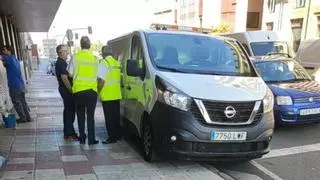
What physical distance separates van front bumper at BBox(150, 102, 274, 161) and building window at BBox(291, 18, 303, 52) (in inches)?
853

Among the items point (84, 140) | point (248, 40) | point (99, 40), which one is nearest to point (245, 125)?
point (84, 140)

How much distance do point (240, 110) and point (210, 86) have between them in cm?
51

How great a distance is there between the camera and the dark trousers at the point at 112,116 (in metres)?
6.77

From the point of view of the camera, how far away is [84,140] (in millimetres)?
6922

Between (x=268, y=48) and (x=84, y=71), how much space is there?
396 inches

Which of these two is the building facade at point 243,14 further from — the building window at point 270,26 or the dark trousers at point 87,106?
the dark trousers at point 87,106

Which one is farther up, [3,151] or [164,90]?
[164,90]

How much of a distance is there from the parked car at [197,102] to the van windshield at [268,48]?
337 inches

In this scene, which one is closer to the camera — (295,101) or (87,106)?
(87,106)

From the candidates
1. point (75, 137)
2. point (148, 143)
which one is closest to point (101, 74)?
point (75, 137)

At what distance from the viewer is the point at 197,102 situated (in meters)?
4.97

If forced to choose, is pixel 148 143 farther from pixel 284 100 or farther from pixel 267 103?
pixel 284 100

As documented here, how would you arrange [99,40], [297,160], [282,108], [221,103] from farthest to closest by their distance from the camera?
[99,40] < [282,108] < [297,160] < [221,103]

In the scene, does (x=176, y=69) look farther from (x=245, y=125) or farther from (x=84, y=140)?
(x=84, y=140)
